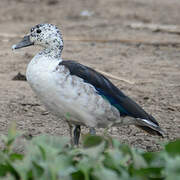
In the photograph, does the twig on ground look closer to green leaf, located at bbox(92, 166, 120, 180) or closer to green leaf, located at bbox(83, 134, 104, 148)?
green leaf, located at bbox(83, 134, 104, 148)

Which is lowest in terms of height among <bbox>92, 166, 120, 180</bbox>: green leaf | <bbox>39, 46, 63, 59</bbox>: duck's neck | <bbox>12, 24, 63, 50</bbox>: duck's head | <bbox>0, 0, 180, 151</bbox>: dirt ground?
Result: <bbox>0, 0, 180, 151</bbox>: dirt ground

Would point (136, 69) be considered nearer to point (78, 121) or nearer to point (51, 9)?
point (78, 121)

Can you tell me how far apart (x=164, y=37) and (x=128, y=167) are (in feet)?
21.3

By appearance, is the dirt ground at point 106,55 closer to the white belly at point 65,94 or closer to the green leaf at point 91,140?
the white belly at point 65,94

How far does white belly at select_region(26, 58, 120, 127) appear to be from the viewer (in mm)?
5070

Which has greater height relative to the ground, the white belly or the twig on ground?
the white belly

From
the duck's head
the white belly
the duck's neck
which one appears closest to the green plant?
the white belly

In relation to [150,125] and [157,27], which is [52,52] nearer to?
[150,125]

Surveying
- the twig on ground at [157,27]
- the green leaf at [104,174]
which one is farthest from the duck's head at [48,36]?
the twig on ground at [157,27]

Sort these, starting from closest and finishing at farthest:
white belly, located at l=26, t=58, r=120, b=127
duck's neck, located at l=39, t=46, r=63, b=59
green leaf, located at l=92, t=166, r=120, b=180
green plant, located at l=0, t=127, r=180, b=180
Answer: green leaf, located at l=92, t=166, r=120, b=180 → green plant, located at l=0, t=127, r=180, b=180 → white belly, located at l=26, t=58, r=120, b=127 → duck's neck, located at l=39, t=46, r=63, b=59

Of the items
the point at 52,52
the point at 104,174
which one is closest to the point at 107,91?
the point at 52,52

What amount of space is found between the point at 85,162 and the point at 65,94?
120 cm

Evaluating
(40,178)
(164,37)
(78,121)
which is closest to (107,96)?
(78,121)

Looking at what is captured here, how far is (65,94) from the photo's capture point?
16.6ft
